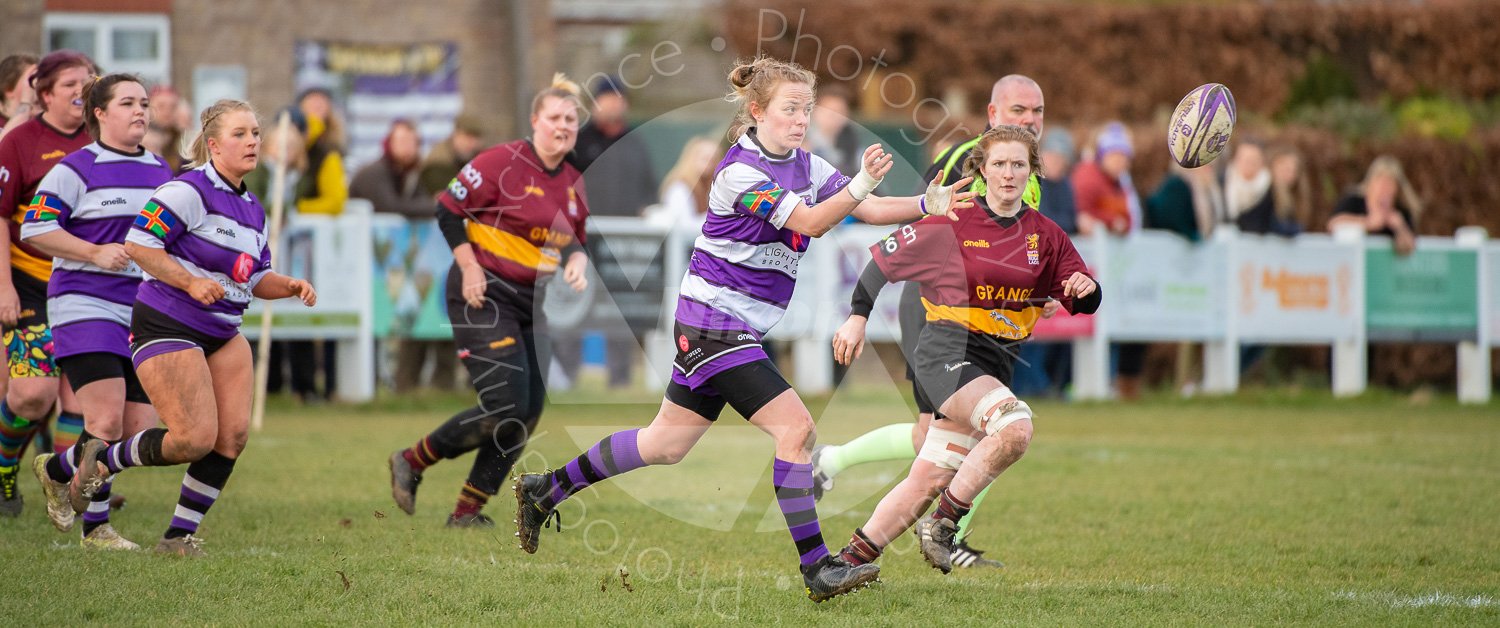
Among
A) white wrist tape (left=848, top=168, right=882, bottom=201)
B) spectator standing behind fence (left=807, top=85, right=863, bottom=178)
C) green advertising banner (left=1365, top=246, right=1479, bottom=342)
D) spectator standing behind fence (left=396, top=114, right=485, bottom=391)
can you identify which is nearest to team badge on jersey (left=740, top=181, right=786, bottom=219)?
white wrist tape (left=848, top=168, right=882, bottom=201)

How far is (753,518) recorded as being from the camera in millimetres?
8234

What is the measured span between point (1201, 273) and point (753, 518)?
8.67 metres

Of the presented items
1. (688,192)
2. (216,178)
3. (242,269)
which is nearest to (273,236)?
(688,192)

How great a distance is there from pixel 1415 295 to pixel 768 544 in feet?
36.9

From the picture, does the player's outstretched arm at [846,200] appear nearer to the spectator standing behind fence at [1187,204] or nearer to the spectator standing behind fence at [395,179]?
the spectator standing behind fence at [395,179]

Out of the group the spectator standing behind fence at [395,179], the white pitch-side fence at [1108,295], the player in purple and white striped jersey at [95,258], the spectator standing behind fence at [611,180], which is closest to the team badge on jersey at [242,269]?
the player in purple and white striped jersey at [95,258]

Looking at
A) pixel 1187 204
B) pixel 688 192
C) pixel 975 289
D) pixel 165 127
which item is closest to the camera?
pixel 975 289

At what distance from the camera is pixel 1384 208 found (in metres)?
16.4

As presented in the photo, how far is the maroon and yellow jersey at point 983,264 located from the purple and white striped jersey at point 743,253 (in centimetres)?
64

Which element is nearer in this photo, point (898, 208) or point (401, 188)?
point (898, 208)

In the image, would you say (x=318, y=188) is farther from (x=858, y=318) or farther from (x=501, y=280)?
(x=858, y=318)

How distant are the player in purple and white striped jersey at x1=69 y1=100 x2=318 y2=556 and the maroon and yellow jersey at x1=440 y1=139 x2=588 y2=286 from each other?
1460 millimetres

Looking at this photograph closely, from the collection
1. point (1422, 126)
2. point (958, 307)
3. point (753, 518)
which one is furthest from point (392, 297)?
point (1422, 126)

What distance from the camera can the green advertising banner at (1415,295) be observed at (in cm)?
1622
